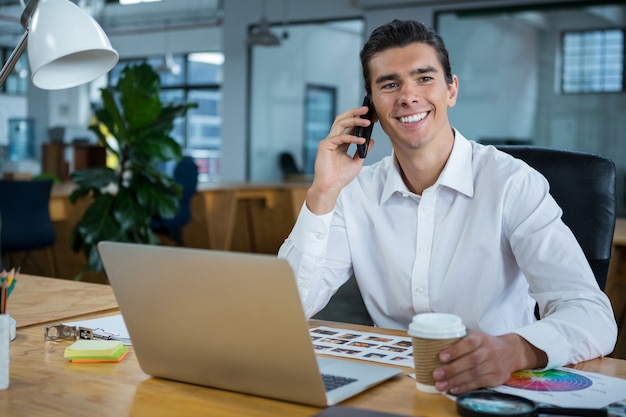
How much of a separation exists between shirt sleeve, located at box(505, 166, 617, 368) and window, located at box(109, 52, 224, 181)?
39.1 feet

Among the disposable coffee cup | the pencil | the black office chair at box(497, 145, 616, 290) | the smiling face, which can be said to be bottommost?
the disposable coffee cup

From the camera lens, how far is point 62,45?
1280 millimetres

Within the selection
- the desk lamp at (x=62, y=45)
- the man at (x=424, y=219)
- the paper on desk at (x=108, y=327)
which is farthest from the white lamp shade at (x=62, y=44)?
the man at (x=424, y=219)

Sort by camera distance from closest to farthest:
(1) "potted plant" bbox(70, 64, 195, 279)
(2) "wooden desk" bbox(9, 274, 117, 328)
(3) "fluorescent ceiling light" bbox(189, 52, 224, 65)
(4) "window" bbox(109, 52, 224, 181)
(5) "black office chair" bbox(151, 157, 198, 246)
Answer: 1. (2) "wooden desk" bbox(9, 274, 117, 328)
2. (1) "potted plant" bbox(70, 64, 195, 279)
3. (5) "black office chair" bbox(151, 157, 198, 246)
4. (4) "window" bbox(109, 52, 224, 181)
5. (3) "fluorescent ceiling light" bbox(189, 52, 224, 65)

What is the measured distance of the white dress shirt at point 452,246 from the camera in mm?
1616

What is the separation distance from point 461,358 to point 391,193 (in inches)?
29.6

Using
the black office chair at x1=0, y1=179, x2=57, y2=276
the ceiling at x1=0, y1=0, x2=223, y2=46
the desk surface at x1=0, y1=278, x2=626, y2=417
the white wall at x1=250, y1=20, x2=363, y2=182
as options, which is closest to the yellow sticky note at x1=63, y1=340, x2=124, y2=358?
the desk surface at x1=0, y1=278, x2=626, y2=417

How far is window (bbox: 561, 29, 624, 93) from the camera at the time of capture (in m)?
7.50

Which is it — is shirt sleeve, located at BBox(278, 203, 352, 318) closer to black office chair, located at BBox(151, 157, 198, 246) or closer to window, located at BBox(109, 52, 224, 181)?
black office chair, located at BBox(151, 157, 198, 246)

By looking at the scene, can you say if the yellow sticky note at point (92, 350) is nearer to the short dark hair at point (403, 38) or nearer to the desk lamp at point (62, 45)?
the desk lamp at point (62, 45)

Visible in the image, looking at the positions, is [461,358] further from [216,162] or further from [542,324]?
[216,162]

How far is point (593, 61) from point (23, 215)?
5354 millimetres

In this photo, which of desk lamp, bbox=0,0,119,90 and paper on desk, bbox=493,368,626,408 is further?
desk lamp, bbox=0,0,119,90

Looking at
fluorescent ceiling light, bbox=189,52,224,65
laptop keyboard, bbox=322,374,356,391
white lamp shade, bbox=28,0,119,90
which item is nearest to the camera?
laptop keyboard, bbox=322,374,356,391
